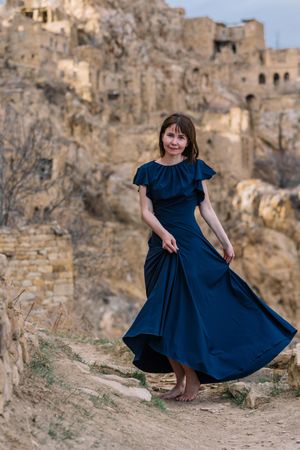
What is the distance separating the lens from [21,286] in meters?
9.47

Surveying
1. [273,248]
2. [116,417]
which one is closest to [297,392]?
[116,417]

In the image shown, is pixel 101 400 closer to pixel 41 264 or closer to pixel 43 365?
pixel 43 365

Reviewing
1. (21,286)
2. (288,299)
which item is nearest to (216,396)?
(21,286)

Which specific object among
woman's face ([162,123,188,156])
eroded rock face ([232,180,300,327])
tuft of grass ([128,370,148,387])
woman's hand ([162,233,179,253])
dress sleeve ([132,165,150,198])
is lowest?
eroded rock face ([232,180,300,327])

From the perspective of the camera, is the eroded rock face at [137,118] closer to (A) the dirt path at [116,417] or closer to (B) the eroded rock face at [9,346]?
(A) the dirt path at [116,417]

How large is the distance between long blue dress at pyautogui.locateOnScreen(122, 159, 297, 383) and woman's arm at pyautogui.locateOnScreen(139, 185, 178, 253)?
60 millimetres

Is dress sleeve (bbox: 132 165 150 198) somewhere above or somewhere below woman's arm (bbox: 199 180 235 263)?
above

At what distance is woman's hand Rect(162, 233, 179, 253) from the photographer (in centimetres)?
492

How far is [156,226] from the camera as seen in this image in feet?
16.3

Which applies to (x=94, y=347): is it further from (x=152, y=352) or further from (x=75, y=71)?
(x=75, y=71)

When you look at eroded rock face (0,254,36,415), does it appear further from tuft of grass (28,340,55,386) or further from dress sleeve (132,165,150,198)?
dress sleeve (132,165,150,198)

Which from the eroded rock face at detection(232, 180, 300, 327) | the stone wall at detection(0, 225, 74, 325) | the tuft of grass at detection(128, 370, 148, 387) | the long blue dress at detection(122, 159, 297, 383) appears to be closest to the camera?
the long blue dress at detection(122, 159, 297, 383)

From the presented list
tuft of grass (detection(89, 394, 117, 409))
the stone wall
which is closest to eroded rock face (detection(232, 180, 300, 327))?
the stone wall

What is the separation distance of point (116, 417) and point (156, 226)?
4.85ft
